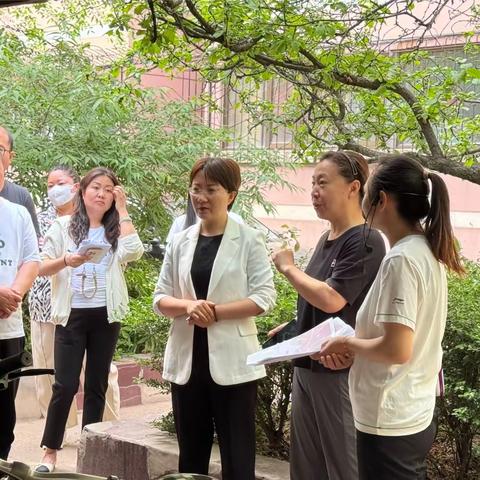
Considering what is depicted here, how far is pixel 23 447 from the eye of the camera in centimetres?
602

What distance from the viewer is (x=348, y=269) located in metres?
3.42

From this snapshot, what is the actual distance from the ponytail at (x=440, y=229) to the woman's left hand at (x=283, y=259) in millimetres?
723

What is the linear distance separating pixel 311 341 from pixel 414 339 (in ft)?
1.49

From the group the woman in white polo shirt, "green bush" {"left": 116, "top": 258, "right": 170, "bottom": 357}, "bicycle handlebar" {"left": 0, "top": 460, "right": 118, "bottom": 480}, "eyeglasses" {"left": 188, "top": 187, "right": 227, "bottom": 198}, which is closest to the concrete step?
"green bush" {"left": 116, "top": 258, "right": 170, "bottom": 357}

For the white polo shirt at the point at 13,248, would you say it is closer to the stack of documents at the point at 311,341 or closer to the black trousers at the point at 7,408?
the black trousers at the point at 7,408

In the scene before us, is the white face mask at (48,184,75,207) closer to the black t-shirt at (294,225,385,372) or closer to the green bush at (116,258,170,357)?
the green bush at (116,258,170,357)

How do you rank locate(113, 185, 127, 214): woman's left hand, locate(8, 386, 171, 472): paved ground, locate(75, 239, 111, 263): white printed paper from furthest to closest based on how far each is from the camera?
locate(8, 386, 171, 472): paved ground, locate(113, 185, 127, 214): woman's left hand, locate(75, 239, 111, 263): white printed paper

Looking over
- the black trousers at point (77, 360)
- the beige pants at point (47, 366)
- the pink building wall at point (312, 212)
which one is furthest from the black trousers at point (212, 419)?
the pink building wall at point (312, 212)

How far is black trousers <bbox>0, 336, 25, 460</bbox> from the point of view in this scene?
399cm

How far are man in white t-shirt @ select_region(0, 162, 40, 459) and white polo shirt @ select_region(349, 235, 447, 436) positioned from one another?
2051mm

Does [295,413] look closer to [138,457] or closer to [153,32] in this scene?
[138,457]

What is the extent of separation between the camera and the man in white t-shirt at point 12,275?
4.20 meters

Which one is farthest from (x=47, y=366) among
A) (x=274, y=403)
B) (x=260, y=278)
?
(x=260, y=278)

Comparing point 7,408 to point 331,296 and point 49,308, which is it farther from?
point 331,296
